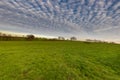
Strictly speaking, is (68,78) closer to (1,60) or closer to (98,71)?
(98,71)

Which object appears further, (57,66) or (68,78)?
(57,66)

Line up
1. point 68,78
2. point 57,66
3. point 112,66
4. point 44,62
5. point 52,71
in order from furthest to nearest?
point 112,66 < point 44,62 < point 57,66 < point 52,71 < point 68,78

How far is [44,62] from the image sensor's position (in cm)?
2577

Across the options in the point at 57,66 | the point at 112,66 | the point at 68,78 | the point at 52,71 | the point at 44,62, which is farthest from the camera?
the point at 112,66

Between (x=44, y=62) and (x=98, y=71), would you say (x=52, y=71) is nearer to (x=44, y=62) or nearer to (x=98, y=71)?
(x=44, y=62)

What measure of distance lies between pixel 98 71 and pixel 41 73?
347 inches

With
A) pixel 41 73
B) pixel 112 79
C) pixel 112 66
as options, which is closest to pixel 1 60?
pixel 41 73

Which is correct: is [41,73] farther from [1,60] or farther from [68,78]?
[1,60]

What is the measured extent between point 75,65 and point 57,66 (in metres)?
3.26

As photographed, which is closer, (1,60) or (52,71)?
(52,71)

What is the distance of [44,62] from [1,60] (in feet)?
22.3

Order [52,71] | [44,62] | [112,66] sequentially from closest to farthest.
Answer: [52,71] < [44,62] < [112,66]

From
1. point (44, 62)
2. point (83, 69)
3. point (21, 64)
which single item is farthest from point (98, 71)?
point (21, 64)

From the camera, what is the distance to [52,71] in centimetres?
2225
